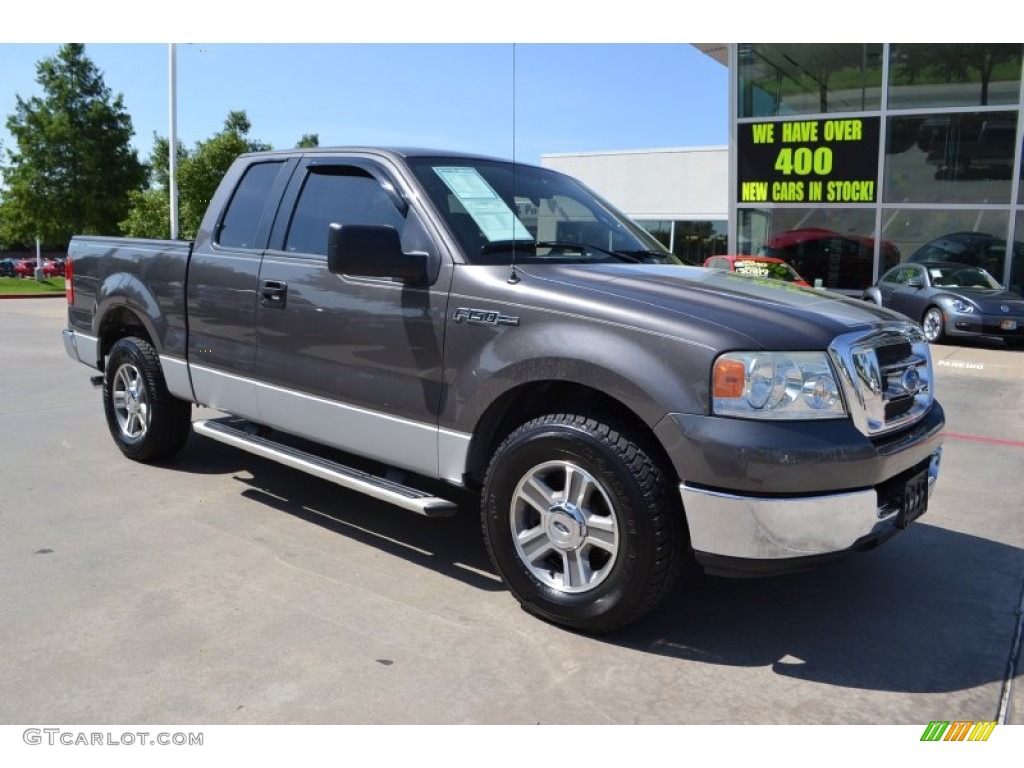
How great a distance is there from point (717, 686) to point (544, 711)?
0.66 meters

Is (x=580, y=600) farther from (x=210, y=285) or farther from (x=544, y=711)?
(x=210, y=285)

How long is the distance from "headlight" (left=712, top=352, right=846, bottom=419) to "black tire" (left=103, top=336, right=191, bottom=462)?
12.5 ft

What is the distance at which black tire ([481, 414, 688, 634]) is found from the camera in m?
3.19

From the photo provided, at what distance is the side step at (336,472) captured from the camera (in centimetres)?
375

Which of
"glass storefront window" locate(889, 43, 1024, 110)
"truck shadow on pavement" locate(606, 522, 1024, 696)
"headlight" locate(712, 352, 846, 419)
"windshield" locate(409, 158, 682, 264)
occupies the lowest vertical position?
"truck shadow on pavement" locate(606, 522, 1024, 696)

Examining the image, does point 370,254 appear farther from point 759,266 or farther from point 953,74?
point 953,74

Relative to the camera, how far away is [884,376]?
340 centimetres

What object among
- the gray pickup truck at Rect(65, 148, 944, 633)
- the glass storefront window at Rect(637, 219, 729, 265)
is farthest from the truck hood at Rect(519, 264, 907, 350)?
the glass storefront window at Rect(637, 219, 729, 265)

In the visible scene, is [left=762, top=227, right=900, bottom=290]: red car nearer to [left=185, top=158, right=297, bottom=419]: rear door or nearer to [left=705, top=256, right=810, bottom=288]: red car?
[left=705, top=256, right=810, bottom=288]: red car

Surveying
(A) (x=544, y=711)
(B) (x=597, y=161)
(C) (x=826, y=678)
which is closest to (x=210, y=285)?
(A) (x=544, y=711)

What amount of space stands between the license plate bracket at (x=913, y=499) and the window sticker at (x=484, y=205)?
1936 millimetres

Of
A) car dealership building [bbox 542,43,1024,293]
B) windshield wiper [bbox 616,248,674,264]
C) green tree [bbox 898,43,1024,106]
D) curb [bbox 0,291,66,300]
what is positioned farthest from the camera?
curb [bbox 0,291,66,300]

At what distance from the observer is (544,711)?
9.53ft

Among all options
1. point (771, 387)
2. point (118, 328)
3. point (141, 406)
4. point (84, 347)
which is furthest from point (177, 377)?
point (771, 387)
